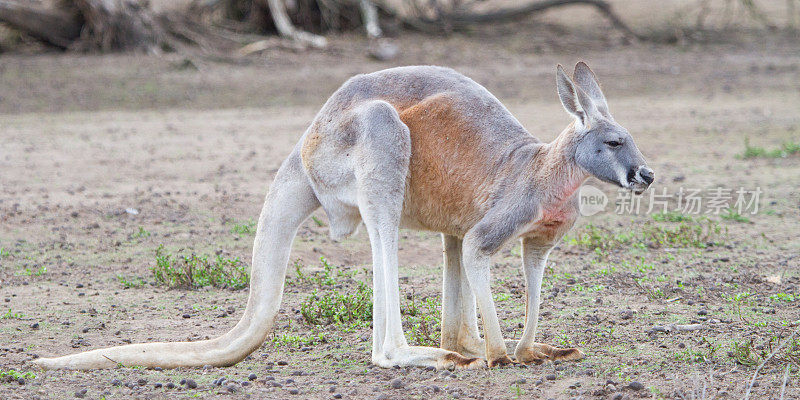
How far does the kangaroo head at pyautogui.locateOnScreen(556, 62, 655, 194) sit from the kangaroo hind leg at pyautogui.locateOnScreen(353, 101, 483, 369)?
63cm

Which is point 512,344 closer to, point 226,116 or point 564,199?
point 564,199

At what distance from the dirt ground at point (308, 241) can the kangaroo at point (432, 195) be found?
111 mm

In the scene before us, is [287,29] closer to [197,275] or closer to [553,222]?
[197,275]

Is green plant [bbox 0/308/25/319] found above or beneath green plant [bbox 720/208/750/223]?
above

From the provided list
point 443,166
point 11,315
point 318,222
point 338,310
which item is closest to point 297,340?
point 338,310

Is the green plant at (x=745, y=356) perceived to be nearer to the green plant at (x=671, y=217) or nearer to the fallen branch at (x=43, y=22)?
the green plant at (x=671, y=217)

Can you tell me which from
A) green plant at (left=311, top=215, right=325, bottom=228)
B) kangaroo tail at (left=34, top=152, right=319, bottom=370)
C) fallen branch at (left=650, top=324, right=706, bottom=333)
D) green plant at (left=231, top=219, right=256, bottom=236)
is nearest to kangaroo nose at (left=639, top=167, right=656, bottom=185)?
fallen branch at (left=650, top=324, right=706, bottom=333)

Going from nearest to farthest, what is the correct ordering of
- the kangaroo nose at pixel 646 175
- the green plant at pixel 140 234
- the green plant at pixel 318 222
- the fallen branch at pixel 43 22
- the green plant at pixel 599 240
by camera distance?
the kangaroo nose at pixel 646 175, the green plant at pixel 599 240, the green plant at pixel 140 234, the green plant at pixel 318 222, the fallen branch at pixel 43 22

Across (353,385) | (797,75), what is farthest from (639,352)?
(797,75)

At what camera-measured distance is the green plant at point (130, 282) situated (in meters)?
4.98

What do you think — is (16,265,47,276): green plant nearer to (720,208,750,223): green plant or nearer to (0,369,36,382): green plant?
(0,369,36,382): green plant

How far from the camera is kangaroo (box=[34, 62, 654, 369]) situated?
11.1 ft

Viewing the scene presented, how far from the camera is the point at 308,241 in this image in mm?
5934

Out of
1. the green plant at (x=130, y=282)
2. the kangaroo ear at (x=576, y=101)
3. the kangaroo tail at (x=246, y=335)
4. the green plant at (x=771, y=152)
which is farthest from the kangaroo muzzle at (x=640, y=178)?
the green plant at (x=771, y=152)
